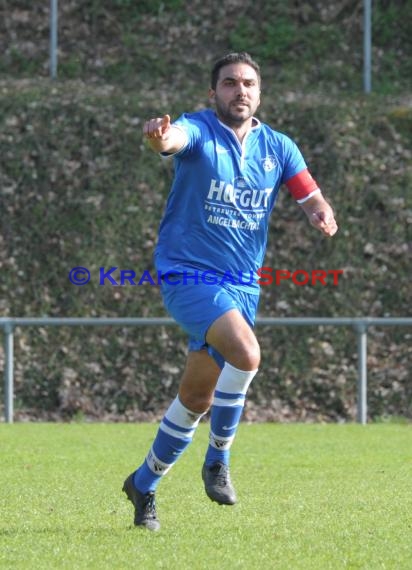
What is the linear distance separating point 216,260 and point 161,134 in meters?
0.79

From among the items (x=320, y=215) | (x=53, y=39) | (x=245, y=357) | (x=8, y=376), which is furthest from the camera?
(x=53, y=39)

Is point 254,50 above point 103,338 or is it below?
above

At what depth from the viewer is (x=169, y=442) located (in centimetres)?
653

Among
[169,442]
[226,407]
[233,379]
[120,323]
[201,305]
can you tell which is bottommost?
[120,323]

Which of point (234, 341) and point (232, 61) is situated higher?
point (232, 61)

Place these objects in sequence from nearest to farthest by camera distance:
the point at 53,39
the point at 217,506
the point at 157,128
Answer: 1. the point at 157,128
2. the point at 217,506
3. the point at 53,39

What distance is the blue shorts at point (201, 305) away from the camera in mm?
6367

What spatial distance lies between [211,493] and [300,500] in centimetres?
126

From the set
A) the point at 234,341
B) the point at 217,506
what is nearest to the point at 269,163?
the point at 234,341

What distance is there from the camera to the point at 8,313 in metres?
16.4

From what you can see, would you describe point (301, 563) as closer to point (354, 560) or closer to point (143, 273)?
point (354, 560)

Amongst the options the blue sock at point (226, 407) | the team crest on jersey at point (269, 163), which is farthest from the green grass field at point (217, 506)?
the team crest on jersey at point (269, 163)

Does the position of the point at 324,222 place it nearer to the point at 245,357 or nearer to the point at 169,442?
the point at 245,357

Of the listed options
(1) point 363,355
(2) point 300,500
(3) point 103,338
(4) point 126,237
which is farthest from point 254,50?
(2) point 300,500
